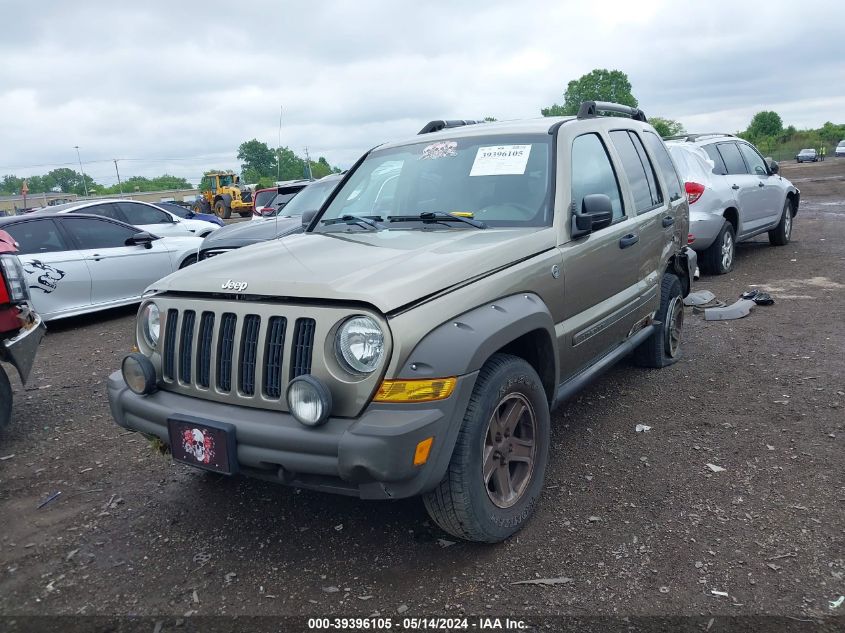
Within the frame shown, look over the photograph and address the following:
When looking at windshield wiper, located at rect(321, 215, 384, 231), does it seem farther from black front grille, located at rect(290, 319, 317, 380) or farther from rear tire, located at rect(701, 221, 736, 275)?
rear tire, located at rect(701, 221, 736, 275)

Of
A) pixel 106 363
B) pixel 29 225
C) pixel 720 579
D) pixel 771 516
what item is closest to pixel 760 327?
pixel 771 516

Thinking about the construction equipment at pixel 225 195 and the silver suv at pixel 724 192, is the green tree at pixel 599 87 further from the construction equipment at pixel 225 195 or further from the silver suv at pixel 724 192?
the silver suv at pixel 724 192

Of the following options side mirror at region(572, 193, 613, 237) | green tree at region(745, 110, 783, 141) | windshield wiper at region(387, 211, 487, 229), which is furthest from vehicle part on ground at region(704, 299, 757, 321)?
green tree at region(745, 110, 783, 141)

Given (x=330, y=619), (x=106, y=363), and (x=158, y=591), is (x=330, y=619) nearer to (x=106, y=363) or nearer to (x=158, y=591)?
(x=158, y=591)

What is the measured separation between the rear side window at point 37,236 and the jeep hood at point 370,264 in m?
5.38

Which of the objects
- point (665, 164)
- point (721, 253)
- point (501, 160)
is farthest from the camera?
point (721, 253)

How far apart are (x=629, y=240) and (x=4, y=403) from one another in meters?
4.28

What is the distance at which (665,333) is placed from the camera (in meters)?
5.37

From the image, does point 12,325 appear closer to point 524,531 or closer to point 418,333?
point 418,333

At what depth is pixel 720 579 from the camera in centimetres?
276

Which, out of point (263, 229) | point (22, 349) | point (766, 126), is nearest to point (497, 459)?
point (22, 349)

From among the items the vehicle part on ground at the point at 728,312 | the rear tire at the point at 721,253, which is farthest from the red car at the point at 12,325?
the rear tire at the point at 721,253

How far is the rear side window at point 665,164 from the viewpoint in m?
5.27

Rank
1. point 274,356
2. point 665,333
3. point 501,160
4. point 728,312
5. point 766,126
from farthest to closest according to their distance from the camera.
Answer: point 766,126
point 728,312
point 665,333
point 501,160
point 274,356
